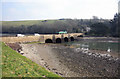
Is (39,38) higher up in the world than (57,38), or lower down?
higher up

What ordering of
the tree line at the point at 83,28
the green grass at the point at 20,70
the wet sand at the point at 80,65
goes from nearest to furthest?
the green grass at the point at 20,70, the wet sand at the point at 80,65, the tree line at the point at 83,28

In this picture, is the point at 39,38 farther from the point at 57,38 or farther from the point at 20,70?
the point at 20,70

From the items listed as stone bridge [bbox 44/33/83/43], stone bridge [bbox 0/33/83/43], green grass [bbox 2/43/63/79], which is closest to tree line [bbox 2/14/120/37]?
stone bridge [bbox 44/33/83/43]

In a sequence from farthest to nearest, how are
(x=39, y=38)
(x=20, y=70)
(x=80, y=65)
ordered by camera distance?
1. (x=39, y=38)
2. (x=80, y=65)
3. (x=20, y=70)

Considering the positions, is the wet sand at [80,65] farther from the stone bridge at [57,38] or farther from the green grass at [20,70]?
the stone bridge at [57,38]

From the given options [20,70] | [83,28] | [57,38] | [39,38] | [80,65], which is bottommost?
[80,65]

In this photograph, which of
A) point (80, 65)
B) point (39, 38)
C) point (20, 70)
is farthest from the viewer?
point (39, 38)

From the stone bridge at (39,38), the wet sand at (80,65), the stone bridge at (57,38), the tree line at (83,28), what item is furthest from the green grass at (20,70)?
the tree line at (83,28)

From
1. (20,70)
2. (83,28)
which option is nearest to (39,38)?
(20,70)

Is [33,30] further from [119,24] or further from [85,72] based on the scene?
[85,72]

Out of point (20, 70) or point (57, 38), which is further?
point (57, 38)

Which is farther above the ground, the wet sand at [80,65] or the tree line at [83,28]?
the tree line at [83,28]

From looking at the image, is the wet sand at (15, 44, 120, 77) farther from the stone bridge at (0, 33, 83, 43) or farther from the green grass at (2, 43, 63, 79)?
the stone bridge at (0, 33, 83, 43)

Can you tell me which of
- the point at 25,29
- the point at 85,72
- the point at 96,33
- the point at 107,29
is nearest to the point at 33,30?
the point at 25,29
